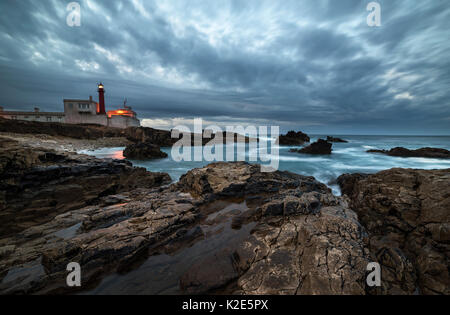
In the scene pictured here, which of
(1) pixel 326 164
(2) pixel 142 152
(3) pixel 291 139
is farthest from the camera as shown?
(3) pixel 291 139

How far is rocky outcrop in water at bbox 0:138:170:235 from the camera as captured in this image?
6.79 meters

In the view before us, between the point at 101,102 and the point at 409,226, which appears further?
the point at 101,102

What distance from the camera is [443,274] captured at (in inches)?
140

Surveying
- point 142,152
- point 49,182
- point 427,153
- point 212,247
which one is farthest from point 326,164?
point 142,152

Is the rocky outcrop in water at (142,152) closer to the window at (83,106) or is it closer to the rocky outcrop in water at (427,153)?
the window at (83,106)

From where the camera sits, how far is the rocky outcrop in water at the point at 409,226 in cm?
361

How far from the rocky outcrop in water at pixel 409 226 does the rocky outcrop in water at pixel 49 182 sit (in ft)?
37.7

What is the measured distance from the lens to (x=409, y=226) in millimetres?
5012

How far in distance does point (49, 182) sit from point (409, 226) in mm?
17198

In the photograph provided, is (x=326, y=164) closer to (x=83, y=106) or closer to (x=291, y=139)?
(x=291, y=139)

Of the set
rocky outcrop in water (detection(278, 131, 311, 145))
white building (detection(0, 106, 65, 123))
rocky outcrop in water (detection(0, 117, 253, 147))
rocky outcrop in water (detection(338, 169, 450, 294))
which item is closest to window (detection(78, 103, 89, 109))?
white building (detection(0, 106, 65, 123))

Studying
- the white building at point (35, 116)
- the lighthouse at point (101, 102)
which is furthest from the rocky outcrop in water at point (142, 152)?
the white building at point (35, 116)
